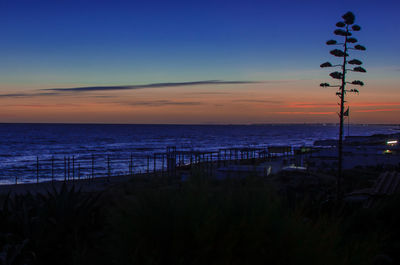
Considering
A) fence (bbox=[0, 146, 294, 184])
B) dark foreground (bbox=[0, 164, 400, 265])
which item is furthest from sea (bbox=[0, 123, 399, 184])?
dark foreground (bbox=[0, 164, 400, 265])

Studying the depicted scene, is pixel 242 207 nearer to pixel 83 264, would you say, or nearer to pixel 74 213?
pixel 83 264

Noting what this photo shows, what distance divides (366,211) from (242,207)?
295 cm

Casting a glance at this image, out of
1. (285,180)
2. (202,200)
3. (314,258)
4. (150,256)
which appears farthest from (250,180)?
(285,180)

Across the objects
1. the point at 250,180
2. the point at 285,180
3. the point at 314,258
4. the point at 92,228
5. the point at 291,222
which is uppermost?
the point at 250,180

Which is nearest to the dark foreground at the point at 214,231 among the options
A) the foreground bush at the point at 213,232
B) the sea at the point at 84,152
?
the foreground bush at the point at 213,232

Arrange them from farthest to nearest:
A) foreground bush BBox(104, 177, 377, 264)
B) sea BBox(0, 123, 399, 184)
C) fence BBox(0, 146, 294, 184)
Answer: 1. sea BBox(0, 123, 399, 184)
2. fence BBox(0, 146, 294, 184)
3. foreground bush BBox(104, 177, 377, 264)

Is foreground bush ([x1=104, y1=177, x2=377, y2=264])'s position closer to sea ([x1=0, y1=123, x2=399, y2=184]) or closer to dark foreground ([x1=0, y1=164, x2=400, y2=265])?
dark foreground ([x1=0, y1=164, x2=400, y2=265])

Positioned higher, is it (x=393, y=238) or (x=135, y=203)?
(x=135, y=203)

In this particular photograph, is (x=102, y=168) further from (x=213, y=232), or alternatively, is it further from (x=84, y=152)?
(x=213, y=232)

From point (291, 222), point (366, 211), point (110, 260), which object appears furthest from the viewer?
point (366, 211)

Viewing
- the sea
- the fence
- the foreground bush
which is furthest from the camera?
the sea

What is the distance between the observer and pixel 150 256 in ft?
9.36

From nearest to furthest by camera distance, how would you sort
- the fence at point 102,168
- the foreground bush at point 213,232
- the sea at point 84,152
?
the foreground bush at point 213,232 < the fence at point 102,168 < the sea at point 84,152

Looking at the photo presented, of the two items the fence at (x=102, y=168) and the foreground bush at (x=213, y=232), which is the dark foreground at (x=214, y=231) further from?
the fence at (x=102, y=168)
